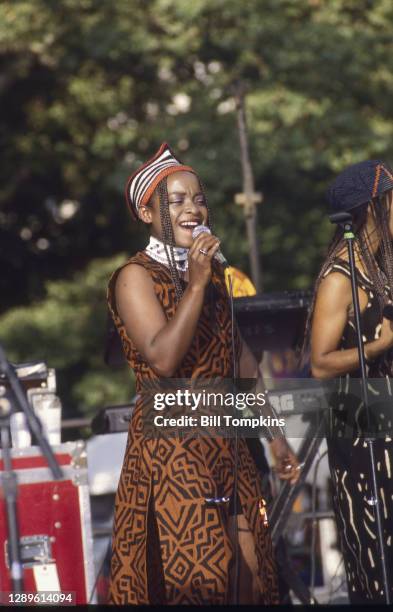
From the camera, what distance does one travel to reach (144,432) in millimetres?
3496

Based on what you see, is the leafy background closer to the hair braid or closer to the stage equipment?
the stage equipment

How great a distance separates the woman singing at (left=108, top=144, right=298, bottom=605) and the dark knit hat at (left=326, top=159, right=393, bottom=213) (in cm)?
59

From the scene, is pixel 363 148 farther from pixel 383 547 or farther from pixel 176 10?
pixel 383 547

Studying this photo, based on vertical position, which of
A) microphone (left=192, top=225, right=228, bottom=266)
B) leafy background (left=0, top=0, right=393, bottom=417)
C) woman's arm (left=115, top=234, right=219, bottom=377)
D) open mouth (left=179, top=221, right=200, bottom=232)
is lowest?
woman's arm (left=115, top=234, right=219, bottom=377)

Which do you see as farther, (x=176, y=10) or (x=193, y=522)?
(x=176, y=10)

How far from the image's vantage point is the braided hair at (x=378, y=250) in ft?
12.8

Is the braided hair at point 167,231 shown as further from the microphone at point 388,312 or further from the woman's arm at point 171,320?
the microphone at point 388,312

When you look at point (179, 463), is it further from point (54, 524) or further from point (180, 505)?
point (54, 524)

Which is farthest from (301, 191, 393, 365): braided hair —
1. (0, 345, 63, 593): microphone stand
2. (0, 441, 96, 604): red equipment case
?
(0, 345, 63, 593): microphone stand

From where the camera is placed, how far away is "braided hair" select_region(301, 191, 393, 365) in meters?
3.91

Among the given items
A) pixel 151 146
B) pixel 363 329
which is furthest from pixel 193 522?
pixel 151 146

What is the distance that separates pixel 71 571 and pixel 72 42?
11474 millimetres

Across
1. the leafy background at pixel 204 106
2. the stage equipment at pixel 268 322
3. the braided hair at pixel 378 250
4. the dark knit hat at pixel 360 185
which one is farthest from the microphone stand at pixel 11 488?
the leafy background at pixel 204 106

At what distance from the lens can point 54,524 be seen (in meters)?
3.81
